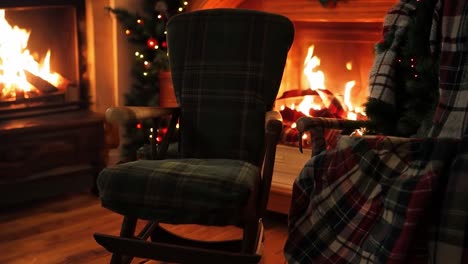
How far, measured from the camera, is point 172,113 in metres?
2.12

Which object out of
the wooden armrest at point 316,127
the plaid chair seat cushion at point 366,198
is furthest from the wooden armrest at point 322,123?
the plaid chair seat cushion at point 366,198

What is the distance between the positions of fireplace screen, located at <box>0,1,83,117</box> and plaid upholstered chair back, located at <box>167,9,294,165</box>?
3.71ft

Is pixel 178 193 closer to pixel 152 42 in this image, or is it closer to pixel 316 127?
pixel 316 127

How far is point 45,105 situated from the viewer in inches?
119

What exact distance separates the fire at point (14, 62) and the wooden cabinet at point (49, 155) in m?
0.19

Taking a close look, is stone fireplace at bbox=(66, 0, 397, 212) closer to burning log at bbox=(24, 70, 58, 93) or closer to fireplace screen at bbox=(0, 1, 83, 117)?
fireplace screen at bbox=(0, 1, 83, 117)

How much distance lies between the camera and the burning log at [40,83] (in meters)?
3.01

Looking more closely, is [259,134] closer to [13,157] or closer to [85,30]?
[13,157]

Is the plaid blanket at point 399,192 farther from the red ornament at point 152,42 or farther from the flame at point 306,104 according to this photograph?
the red ornament at point 152,42

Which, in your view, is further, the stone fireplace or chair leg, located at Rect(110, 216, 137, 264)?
the stone fireplace

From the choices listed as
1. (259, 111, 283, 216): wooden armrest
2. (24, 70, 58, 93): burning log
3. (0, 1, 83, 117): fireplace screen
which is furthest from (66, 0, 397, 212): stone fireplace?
(259, 111, 283, 216): wooden armrest

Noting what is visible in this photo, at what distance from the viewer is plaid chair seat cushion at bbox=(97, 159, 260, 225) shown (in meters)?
1.55

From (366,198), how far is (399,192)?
108mm

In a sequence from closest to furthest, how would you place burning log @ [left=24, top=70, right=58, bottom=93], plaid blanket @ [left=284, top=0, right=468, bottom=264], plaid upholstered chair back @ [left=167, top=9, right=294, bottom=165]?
1. plaid blanket @ [left=284, top=0, right=468, bottom=264]
2. plaid upholstered chair back @ [left=167, top=9, right=294, bottom=165]
3. burning log @ [left=24, top=70, right=58, bottom=93]
